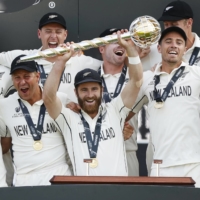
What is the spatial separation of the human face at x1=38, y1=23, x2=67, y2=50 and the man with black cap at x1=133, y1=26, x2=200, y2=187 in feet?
3.39

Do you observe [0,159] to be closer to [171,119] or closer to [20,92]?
[20,92]

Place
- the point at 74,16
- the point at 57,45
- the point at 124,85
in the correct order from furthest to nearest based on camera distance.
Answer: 1. the point at 74,16
2. the point at 57,45
3. the point at 124,85

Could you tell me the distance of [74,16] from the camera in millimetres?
9586

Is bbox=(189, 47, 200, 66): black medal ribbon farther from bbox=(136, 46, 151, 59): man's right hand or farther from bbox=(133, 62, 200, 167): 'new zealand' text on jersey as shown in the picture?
bbox=(136, 46, 151, 59): man's right hand

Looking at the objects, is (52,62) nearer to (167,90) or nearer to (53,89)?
(53,89)

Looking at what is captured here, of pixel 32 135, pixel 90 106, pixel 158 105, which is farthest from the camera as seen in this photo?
pixel 32 135

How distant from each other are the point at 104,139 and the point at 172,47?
958 mm

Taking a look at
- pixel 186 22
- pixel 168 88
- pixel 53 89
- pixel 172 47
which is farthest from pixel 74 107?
pixel 186 22

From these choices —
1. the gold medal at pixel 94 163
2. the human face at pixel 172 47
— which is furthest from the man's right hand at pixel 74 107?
the human face at pixel 172 47

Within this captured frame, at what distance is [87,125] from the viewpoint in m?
8.16

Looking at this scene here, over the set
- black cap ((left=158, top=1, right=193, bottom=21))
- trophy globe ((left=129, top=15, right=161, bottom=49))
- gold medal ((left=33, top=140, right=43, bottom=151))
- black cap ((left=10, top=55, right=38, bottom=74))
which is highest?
black cap ((left=158, top=1, right=193, bottom=21))

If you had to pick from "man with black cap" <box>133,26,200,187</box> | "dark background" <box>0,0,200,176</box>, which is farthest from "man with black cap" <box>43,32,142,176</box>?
"dark background" <box>0,0,200,176</box>

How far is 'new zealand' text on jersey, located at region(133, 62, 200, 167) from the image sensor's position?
8.13 meters

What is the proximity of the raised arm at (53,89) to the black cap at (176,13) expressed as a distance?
1.21 meters
